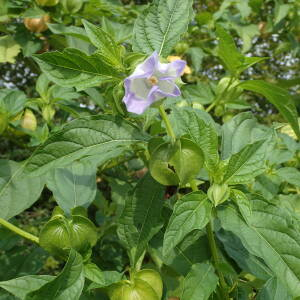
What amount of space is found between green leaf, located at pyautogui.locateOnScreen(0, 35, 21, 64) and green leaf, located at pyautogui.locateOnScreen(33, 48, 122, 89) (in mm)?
902

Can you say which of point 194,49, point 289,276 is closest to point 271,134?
point 289,276

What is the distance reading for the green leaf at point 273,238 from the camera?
0.64 metres

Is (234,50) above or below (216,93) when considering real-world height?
above

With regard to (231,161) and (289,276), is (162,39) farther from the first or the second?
(289,276)

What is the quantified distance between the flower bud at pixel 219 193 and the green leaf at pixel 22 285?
0.27 meters

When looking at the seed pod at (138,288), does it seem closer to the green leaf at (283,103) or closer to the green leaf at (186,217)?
the green leaf at (186,217)

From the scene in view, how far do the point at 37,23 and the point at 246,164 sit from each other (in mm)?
1018

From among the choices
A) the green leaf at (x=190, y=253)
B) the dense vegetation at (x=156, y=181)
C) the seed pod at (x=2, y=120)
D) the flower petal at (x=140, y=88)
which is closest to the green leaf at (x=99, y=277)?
the dense vegetation at (x=156, y=181)

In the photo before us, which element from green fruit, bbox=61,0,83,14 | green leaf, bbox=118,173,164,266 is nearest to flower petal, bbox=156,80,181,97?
green leaf, bbox=118,173,164,266

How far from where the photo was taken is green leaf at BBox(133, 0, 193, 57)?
0.69 metres

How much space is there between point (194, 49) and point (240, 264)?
3.76ft

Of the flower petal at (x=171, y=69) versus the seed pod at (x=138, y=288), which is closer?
the flower petal at (x=171, y=69)

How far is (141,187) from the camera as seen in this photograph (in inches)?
29.5

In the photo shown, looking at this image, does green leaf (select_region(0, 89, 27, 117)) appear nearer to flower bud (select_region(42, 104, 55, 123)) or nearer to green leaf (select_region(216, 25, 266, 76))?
flower bud (select_region(42, 104, 55, 123))
